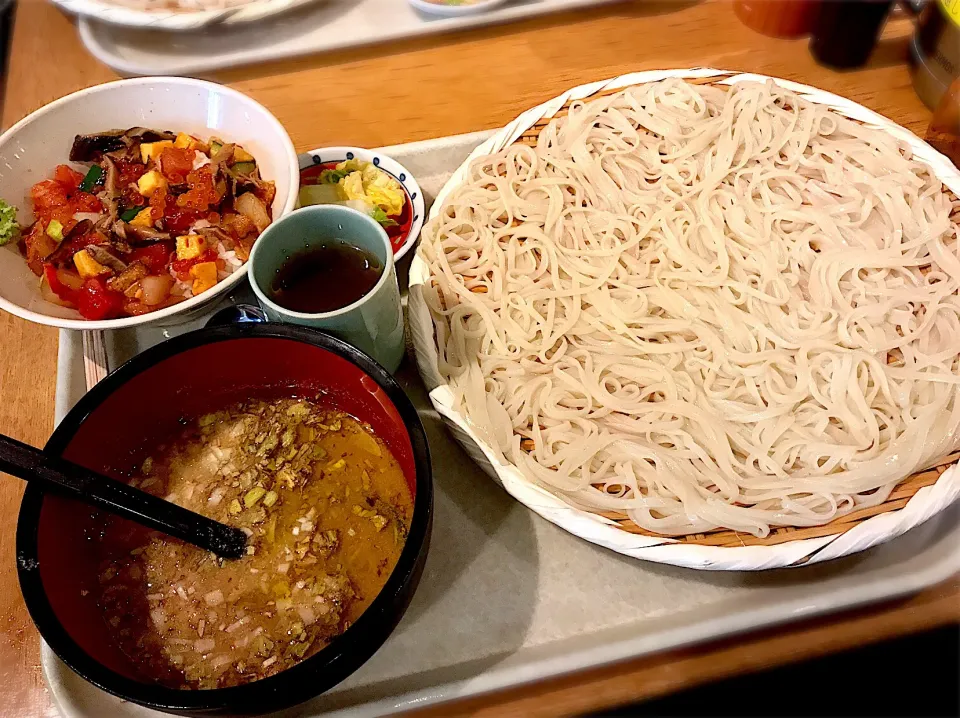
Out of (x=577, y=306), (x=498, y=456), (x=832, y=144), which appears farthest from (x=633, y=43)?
(x=498, y=456)

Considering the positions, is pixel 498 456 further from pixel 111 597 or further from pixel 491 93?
pixel 491 93

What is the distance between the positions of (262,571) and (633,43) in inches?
69.2

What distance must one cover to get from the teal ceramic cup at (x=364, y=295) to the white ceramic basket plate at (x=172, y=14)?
3.29 feet

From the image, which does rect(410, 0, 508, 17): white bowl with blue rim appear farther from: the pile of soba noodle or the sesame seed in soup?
the sesame seed in soup

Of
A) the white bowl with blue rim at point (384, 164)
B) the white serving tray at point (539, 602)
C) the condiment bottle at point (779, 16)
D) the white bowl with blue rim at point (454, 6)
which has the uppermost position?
the condiment bottle at point (779, 16)

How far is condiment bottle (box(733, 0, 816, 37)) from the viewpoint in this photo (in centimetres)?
188

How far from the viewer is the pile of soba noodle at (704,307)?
113cm

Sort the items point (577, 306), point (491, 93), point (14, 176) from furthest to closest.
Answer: point (491, 93)
point (14, 176)
point (577, 306)

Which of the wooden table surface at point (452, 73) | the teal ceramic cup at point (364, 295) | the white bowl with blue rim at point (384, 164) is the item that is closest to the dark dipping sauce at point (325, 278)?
the teal ceramic cup at point (364, 295)

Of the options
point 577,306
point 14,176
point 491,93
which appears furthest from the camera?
point 491,93

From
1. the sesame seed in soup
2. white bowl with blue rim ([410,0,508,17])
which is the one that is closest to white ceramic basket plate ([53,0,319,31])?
white bowl with blue rim ([410,0,508,17])

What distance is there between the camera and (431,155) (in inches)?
66.1

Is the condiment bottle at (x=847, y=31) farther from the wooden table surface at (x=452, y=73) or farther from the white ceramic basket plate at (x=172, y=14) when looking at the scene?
the white ceramic basket plate at (x=172, y=14)

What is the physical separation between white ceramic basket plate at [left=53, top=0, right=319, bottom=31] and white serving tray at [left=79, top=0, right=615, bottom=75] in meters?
0.09
